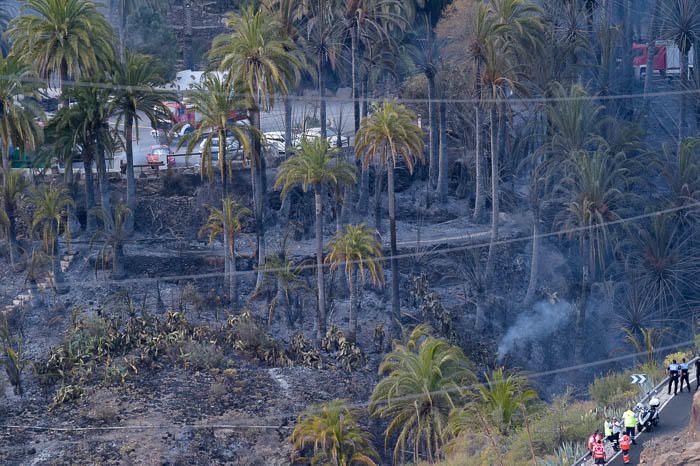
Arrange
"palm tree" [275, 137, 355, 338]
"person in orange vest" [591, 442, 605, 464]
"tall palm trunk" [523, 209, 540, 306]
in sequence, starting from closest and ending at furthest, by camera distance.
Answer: "person in orange vest" [591, 442, 605, 464] → "palm tree" [275, 137, 355, 338] → "tall palm trunk" [523, 209, 540, 306]

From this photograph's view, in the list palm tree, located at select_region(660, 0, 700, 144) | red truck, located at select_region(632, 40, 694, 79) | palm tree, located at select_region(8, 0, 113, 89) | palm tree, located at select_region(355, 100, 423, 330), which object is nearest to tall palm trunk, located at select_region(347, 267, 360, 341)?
palm tree, located at select_region(355, 100, 423, 330)

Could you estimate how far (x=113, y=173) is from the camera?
66625mm

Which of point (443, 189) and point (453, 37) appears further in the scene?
point (453, 37)

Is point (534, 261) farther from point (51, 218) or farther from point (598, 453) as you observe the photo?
point (598, 453)

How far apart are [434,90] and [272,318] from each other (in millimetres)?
18587

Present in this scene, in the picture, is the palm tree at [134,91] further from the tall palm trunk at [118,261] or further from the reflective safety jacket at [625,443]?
the reflective safety jacket at [625,443]

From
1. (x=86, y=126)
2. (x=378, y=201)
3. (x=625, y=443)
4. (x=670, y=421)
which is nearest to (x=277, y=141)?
(x=378, y=201)

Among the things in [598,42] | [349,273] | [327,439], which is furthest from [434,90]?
[327,439]

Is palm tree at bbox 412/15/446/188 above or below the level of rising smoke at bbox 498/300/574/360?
above

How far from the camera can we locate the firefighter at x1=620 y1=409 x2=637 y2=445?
3581cm

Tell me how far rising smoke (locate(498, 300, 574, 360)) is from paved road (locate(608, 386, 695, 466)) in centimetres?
1767

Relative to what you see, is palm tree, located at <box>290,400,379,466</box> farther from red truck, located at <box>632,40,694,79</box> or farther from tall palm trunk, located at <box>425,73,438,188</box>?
red truck, located at <box>632,40,694,79</box>

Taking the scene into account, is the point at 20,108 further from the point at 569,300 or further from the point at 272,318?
the point at 569,300

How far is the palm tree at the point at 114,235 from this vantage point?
5756 cm
